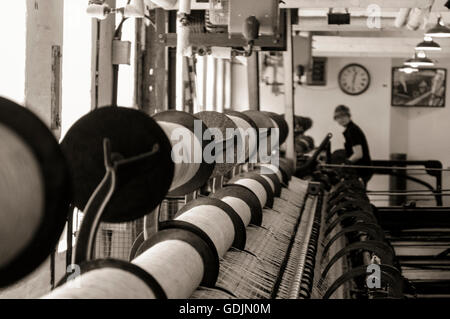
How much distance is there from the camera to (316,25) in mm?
9266

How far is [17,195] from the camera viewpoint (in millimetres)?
913

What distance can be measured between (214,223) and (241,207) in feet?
1.63

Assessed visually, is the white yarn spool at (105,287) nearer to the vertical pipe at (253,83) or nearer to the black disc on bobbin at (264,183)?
the black disc on bobbin at (264,183)

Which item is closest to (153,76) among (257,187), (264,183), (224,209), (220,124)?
(264,183)

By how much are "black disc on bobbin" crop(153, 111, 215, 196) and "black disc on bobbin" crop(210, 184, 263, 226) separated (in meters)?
0.56

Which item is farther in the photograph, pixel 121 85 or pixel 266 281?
pixel 121 85

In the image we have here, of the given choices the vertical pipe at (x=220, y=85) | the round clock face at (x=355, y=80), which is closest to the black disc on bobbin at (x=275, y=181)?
the vertical pipe at (x=220, y=85)

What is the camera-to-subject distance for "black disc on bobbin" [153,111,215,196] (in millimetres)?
1818

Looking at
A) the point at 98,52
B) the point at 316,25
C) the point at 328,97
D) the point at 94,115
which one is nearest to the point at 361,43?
the point at 328,97

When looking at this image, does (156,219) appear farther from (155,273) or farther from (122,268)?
(122,268)

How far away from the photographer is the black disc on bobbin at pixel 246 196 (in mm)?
2482

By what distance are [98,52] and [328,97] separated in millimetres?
10675

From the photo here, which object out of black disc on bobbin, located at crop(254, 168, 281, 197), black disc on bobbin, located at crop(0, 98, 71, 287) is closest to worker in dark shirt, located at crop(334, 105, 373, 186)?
black disc on bobbin, located at crop(254, 168, 281, 197)

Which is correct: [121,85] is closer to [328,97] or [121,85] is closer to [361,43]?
[361,43]
